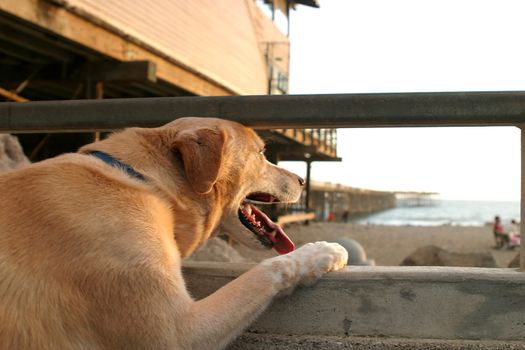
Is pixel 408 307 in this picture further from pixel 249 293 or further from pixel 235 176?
pixel 235 176

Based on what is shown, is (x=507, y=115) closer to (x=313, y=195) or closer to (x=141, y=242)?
(x=141, y=242)

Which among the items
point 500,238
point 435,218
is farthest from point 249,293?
point 435,218

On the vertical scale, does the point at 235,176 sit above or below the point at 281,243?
above

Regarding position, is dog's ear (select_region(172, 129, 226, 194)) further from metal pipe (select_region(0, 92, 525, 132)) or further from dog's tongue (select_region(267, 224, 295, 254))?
dog's tongue (select_region(267, 224, 295, 254))

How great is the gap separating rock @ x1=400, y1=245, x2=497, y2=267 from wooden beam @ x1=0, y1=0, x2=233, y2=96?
278 inches

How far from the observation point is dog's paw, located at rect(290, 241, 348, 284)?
256 cm

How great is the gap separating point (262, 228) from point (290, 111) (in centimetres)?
88

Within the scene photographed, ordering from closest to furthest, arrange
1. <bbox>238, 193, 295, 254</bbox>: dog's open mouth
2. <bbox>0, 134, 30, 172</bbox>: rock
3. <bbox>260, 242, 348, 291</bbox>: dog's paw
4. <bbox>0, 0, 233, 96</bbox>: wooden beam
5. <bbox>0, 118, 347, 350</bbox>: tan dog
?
<bbox>0, 118, 347, 350</bbox>: tan dog < <bbox>260, 242, 348, 291</bbox>: dog's paw < <bbox>238, 193, 295, 254</bbox>: dog's open mouth < <bbox>0, 134, 30, 172</bbox>: rock < <bbox>0, 0, 233, 96</bbox>: wooden beam

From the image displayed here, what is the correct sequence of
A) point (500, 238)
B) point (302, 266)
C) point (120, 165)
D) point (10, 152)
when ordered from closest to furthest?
point (302, 266)
point (120, 165)
point (10, 152)
point (500, 238)

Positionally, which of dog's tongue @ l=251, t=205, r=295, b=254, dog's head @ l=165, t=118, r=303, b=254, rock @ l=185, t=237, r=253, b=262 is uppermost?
dog's head @ l=165, t=118, r=303, b=254

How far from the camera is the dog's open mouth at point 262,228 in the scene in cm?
333

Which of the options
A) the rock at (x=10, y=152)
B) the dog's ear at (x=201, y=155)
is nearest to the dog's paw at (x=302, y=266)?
the dog's ear at (x=201, y=155)

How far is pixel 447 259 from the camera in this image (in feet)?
41.3

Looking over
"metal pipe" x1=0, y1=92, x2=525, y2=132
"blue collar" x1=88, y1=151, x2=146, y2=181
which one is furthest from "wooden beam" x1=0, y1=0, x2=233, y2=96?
"blue collar" x1=88, y1=151, x2=146, y2=181
